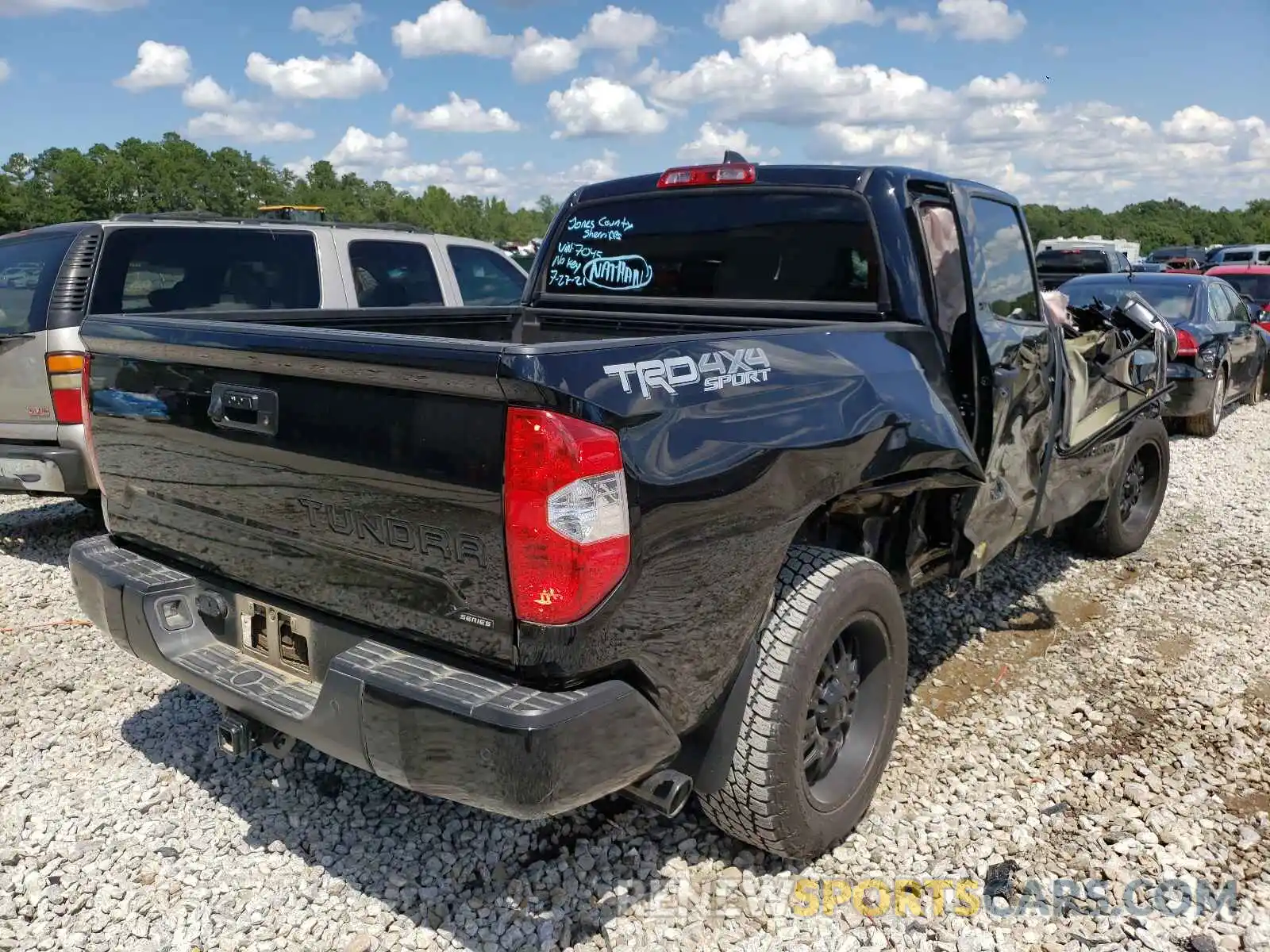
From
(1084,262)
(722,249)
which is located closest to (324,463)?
(722,249)

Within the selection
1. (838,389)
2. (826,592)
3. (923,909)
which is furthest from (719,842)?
(838,389)

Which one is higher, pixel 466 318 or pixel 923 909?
pixel 466 318

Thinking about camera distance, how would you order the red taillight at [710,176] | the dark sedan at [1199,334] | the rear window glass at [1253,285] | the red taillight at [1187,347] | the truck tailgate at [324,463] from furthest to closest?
A: the rear window glass at [1253,285], the dark sedan at [1199,334], the red taillight at [1187,347], the red taillight at [710,176], the truck tailgate at [324,463]

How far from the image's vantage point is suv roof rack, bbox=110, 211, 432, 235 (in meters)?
5.96

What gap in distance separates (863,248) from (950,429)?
28.9 inches

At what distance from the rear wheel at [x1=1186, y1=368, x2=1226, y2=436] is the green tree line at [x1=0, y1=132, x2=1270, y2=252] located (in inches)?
2182

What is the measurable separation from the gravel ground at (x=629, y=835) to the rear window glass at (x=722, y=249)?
1.79m

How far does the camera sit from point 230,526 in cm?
268

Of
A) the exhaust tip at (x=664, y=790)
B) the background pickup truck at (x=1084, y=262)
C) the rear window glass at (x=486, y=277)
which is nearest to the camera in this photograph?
the exhaust tip at (x=664, y=790)

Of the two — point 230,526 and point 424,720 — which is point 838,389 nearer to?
point 424,720

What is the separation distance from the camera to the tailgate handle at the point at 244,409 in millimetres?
2439

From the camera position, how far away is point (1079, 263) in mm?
18969

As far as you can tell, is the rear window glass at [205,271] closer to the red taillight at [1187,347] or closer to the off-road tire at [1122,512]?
the off-road tire at [1122,512]

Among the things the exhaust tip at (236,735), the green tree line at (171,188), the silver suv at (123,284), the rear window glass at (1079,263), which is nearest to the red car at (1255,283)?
the rear window glass at (1079,263)
